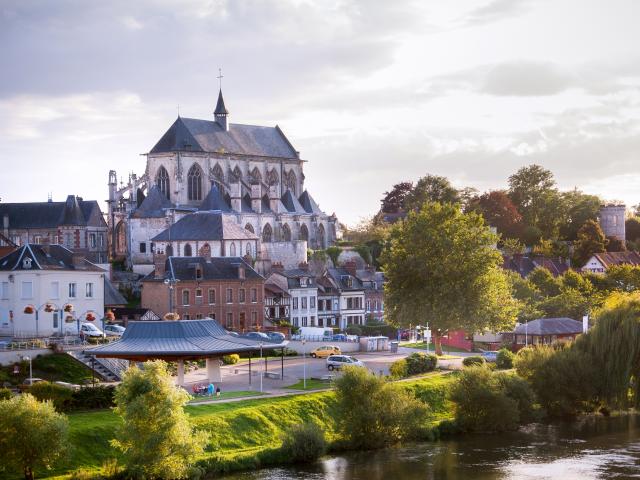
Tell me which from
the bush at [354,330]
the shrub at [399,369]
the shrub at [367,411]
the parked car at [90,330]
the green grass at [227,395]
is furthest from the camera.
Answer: the bush at [354,330]

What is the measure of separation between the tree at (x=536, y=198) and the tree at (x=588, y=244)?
1234cm

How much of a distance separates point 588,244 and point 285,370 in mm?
74152

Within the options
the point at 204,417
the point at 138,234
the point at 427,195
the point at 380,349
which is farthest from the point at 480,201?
the point at 204,417

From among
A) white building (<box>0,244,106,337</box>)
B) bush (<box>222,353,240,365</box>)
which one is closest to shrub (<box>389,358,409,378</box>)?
bush (<box>222,353,240,365</box>)

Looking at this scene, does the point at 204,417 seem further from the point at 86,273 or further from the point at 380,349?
the point at 380,349

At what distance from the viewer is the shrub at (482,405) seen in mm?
59875

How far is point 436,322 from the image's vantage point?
7800 cm

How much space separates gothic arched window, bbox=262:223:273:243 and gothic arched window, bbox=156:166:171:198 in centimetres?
1053

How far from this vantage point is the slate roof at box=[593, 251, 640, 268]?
425 ft

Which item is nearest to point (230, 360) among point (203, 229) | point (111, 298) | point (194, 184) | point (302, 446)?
point (111, 298)

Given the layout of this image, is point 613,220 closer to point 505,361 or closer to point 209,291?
point 209,291

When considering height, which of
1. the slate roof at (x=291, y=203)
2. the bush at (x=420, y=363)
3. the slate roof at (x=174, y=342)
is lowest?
the bush at (x=420, y=363)

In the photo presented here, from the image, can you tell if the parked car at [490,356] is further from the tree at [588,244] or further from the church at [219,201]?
the tree at [588,244]

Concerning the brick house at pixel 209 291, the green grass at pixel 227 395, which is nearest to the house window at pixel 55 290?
the brick house at pixel 209 291
